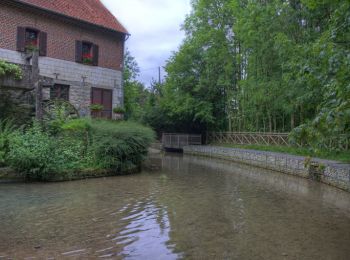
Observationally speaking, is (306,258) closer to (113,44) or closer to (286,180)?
(286,180)

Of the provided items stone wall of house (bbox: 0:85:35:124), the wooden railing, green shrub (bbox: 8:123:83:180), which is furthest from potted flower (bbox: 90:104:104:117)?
the wooden railing

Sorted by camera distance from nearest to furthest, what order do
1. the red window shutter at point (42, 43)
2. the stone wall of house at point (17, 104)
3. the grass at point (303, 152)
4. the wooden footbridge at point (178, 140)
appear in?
the stone wall of house at point (17, 104)
the grass at point (303, 152)
the red window shutter at point (42, 43)
the wooden footbridge at point (178, 140)

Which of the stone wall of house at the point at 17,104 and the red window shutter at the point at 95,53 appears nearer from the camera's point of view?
the stone wall of house at the point at 17,104

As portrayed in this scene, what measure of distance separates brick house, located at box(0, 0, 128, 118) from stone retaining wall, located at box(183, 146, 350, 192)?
310 inches

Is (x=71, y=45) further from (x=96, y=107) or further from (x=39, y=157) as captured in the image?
(x=39, y=157)

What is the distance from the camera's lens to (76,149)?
44.0ft

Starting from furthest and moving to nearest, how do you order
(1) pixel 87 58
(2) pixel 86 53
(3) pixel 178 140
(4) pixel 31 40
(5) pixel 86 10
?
(3) pixel 178 140 → (5) pixel 86 10 → (2) pixel 86 53 → (1) pixel 87 58 → (4) pixel 31 40

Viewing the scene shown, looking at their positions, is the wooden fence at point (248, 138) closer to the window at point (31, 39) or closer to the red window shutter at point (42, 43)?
the red window shutter at point (42, 43)

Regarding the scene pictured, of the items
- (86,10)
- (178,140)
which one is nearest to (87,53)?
(86,10)

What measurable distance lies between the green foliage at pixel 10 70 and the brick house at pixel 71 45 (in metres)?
2.73

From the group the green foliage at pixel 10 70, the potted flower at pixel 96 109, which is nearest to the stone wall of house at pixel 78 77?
the potted flower at pixel 96 109

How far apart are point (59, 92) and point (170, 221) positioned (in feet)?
46.9

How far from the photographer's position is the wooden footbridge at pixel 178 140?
3128 centimetres

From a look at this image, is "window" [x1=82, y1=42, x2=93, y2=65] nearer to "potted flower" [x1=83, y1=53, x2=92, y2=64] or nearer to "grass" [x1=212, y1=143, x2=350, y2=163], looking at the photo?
"potted flower" [x1=83, y1=53, x2=92, y2=64]
